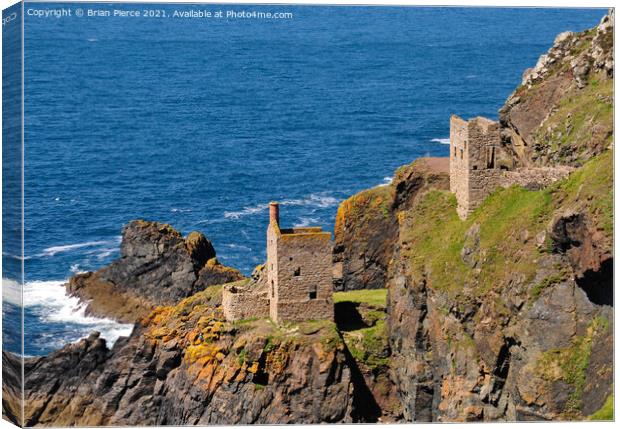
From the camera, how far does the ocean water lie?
120 metres

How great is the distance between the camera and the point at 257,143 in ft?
491

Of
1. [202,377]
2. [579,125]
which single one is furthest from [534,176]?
[202,377]

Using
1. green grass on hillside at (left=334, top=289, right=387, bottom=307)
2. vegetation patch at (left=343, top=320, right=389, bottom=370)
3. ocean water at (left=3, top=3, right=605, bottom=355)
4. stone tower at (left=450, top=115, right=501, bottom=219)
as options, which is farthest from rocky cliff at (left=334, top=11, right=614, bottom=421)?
ocean water at (left=3, top=3, right=605, bottom=355)

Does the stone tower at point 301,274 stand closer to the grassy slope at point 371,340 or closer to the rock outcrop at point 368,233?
the grassy slope at point 371,340

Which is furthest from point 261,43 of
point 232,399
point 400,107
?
point 400,107

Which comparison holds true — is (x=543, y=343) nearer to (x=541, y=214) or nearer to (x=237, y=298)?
(x=541, y=214)

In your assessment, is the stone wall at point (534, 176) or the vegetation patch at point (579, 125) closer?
the stone wall at point (534, 176)

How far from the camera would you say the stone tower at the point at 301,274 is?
122m

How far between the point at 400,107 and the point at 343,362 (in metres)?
29.7

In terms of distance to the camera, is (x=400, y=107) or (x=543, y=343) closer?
(x=543, y=343)

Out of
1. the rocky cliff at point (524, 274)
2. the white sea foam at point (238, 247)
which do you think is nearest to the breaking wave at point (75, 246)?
the white sea foam at point (238, 247)

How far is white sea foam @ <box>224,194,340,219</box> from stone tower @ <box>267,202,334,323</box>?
101ft

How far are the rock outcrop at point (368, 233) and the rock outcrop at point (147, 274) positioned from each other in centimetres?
1044

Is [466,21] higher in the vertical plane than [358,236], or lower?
higher
